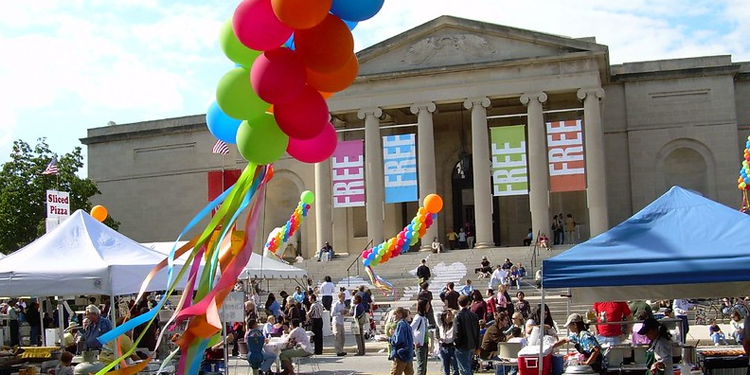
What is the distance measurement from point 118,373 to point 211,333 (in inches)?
39.3

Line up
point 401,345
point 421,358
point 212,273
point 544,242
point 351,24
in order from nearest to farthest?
1. point 212,273
2. point 351,24
3. point 401,345
4. point 421,358
5. point 544,242

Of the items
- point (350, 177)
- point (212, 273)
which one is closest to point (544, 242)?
point (350, 177)

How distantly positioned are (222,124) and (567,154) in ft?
94.5

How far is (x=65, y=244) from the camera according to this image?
13.7 metres

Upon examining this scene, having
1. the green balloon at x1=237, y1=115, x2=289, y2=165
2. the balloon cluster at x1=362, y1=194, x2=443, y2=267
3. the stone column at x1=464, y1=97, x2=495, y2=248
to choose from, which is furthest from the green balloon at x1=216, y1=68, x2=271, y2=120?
the stone column at x1=464, y1=97, x2=495, y2=248

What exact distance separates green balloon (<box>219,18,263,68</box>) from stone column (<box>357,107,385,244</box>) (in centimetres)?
3145

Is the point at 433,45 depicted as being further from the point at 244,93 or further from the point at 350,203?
the point at 244,93

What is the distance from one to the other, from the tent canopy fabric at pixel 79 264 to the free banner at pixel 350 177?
2271 cm

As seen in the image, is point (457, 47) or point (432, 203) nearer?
point (432, 203)

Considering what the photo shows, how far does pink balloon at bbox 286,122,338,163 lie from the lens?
26.1 feet

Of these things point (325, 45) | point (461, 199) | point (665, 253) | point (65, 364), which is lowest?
point (65, 364)

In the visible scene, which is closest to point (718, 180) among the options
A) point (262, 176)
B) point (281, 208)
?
point (281, 208)

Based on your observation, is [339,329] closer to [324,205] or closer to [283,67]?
[283,67]

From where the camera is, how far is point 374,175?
39281 millimetres
